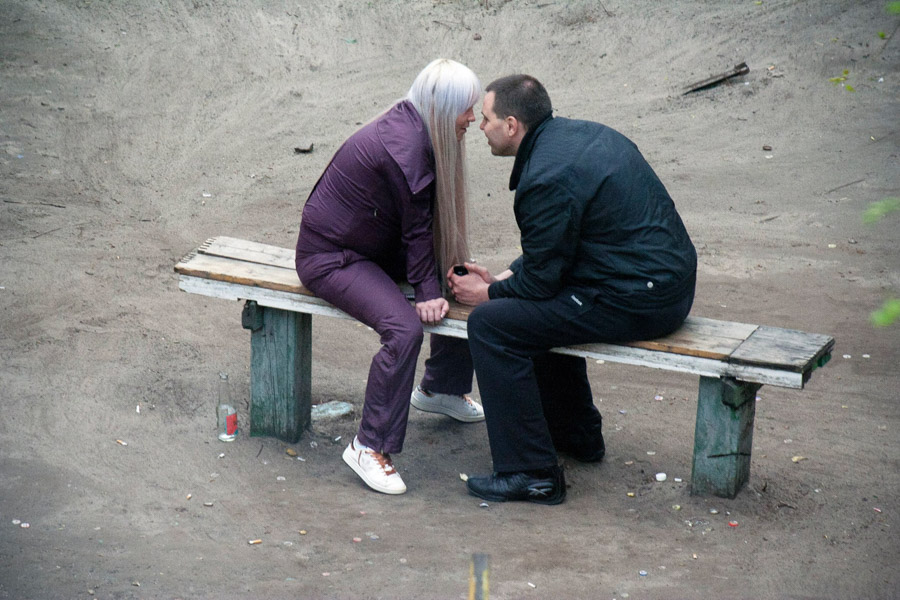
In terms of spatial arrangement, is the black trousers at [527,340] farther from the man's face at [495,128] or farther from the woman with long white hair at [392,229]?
the man's face at [495,128]

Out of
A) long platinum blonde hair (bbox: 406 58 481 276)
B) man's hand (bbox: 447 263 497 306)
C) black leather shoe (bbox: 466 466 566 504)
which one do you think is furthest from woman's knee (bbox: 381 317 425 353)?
black leather shoe (bbox: 466 466 566 504)

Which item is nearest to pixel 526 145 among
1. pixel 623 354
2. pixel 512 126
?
pixel 512 126

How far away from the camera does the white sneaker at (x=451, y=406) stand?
4664 mm

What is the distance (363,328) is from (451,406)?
4.06 feet

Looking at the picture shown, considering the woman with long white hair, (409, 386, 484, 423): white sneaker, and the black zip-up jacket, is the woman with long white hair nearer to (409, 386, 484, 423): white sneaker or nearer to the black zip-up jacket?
the black zip-up jacket

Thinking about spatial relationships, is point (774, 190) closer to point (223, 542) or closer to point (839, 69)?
point (839, 69)

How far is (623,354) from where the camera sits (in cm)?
366

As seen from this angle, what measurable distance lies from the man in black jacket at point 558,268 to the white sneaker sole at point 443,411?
0.81 meters

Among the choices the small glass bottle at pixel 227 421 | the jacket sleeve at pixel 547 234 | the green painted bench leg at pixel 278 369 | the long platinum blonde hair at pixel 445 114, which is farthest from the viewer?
the small glass bottle at pixel 227 421

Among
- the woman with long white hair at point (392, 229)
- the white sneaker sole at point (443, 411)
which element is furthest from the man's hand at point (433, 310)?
the white sneaker sole at point (443, 411)

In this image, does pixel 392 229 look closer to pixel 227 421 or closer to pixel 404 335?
pixel 404 335

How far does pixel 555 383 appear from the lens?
162 inches

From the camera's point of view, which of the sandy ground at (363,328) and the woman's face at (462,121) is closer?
the sandy ground at (363,328)

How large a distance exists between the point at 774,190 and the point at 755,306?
93.8 inches
